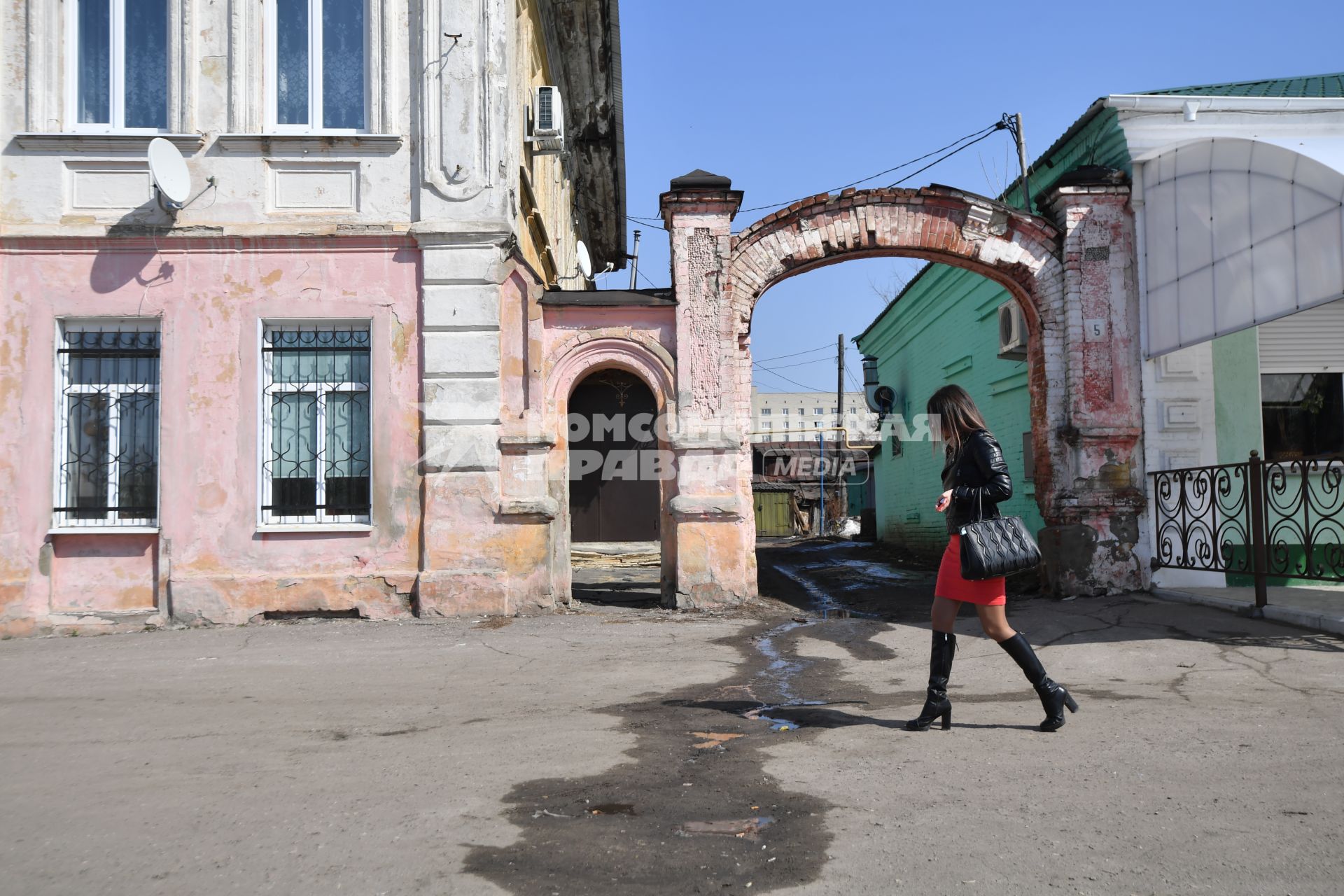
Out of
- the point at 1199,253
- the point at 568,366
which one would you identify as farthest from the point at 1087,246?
the point at 568,366

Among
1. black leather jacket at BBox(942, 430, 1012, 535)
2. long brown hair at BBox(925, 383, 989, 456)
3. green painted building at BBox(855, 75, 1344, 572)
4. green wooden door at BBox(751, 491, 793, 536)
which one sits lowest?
green wooden door at BBox(751, 491, 793, 536)

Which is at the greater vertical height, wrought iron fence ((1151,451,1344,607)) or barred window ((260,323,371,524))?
barred window ((260,323,371,524))

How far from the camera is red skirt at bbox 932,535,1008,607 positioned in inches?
194

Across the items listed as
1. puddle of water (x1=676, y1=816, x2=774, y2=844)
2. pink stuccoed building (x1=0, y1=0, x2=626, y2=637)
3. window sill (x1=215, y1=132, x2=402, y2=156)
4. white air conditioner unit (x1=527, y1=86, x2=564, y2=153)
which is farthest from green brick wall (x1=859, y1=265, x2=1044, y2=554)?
puddle of water (x1=676, y1=816, x2=774, y2=844)

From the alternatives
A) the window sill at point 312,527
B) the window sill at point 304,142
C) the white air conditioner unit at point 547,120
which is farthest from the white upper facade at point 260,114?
the window sill at point 312,527

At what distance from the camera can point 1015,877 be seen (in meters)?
3.09

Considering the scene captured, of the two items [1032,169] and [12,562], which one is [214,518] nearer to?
[12,562]

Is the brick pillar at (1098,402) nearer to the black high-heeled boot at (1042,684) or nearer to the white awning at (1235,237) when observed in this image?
the white awning at (1235,237)

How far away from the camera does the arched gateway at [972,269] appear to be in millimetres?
10250

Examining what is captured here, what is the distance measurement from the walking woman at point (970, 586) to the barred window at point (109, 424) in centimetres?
770

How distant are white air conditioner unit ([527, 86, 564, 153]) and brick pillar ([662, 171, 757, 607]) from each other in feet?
7.31

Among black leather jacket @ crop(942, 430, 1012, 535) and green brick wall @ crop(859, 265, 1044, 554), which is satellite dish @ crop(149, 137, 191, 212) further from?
green brick wall @ crop(859, 265, 1044, 554)

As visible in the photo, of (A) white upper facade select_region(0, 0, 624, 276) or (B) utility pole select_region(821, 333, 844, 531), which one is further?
(B) utility pole select_region(821, 333, 844, 531)

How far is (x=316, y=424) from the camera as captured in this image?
10.0 m
